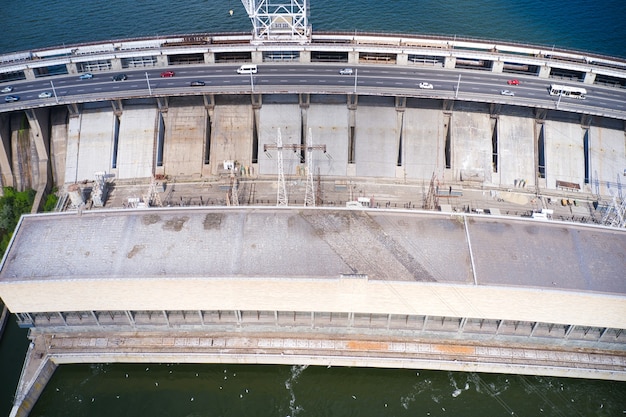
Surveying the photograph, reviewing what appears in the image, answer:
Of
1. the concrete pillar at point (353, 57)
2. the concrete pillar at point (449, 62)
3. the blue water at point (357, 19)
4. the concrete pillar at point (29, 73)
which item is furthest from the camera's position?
the blue water at point (357, 19)

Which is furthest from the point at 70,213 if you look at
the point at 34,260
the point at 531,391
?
the point at 531,391

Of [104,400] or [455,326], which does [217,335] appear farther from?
[455,326]

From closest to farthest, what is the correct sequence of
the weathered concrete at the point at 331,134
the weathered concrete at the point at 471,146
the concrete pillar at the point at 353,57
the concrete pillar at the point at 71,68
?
the weathered concrete at the point at 471,146 < the weathered concrete at the point at 331,134 < the concrete pillar at the point at 71,68 < the concrete pillar at the point at 353,57

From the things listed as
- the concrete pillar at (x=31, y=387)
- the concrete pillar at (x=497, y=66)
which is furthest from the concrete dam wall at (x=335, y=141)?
the concrete pillar at (x=31, y=387)

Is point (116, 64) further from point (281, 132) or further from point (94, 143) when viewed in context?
point (281, 132)

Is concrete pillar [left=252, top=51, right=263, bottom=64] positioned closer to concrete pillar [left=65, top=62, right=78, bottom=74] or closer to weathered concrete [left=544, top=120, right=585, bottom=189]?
concrete pillar [left=65, top=62, right=78, bottom=74]

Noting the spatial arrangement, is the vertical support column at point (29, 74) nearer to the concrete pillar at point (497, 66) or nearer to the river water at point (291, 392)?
the river water at point (291, 392)

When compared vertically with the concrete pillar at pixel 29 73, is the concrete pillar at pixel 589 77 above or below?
above
